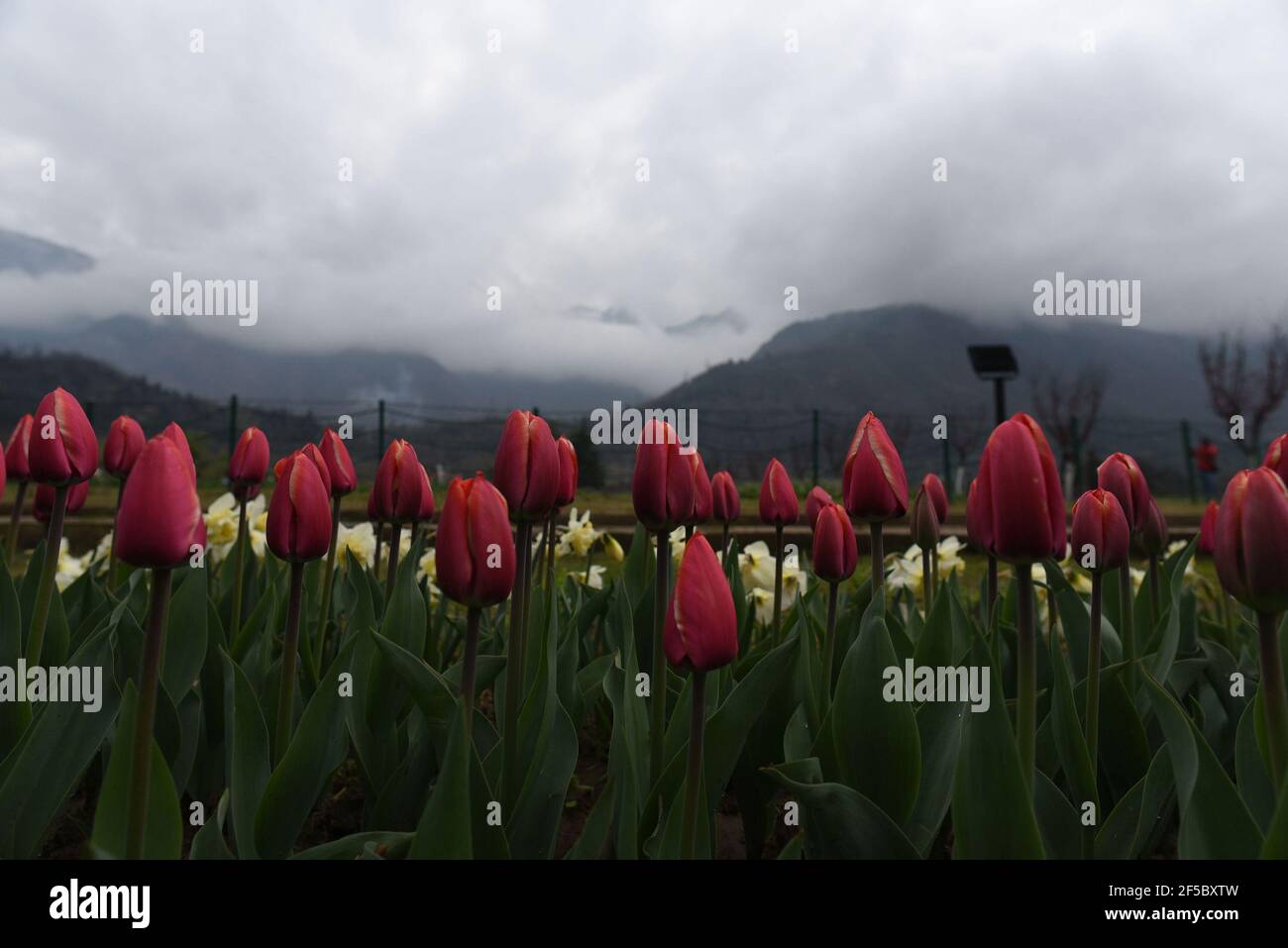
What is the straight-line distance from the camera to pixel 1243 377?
33312 mm

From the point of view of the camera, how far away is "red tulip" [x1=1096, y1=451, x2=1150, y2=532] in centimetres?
171

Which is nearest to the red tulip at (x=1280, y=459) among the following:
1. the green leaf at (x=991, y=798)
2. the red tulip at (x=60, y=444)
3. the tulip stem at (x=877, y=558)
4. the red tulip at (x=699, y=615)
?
the tulip stem at (x=877, y=558)

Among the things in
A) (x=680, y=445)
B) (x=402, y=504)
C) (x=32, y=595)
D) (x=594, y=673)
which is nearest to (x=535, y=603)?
(x=594, y=673)

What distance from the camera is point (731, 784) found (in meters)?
1.73

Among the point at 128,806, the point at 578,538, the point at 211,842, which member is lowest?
the point at 211,842

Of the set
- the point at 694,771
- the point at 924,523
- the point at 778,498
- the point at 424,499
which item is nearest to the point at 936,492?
the point at 924,523

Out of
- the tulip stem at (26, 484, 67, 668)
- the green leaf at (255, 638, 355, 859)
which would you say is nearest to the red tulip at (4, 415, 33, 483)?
the tulip stem at (26, 484, 67, 668)

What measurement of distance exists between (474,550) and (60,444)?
1087 mm

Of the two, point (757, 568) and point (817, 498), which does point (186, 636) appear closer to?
point (817, 498)

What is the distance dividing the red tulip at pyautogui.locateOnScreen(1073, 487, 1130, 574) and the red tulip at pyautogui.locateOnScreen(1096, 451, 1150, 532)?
0.19 metres

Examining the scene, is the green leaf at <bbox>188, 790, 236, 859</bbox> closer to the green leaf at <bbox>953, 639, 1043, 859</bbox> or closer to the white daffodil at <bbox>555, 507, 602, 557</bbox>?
the green leaf at <bbox>953, 639, 1043, 859</bbox>

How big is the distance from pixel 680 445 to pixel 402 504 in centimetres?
74
